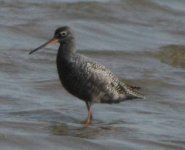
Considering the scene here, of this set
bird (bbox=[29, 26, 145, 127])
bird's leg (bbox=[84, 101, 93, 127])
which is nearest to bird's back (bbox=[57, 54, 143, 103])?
bird (bbox=[29, 26, 145, 127])

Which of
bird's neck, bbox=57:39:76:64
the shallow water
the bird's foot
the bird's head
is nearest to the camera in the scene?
the shallow water

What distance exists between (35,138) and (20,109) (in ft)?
5.19

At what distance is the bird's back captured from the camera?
11.2m

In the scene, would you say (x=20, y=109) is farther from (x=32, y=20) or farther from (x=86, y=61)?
(x=32, y=20)

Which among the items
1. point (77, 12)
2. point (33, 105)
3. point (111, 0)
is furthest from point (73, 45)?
point (111, 0)

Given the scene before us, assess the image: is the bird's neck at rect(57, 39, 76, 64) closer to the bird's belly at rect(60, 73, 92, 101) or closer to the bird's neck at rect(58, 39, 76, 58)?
the bird's neck at rect(58, 39, 76, 58)

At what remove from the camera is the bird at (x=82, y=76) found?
443 inches

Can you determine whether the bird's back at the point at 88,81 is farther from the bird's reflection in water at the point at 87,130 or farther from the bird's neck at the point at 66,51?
the bird's reflection in water at the point at 87,130

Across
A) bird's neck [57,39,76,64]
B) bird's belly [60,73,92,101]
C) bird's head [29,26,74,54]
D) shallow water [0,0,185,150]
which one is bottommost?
shallow water [0,0,185,150]

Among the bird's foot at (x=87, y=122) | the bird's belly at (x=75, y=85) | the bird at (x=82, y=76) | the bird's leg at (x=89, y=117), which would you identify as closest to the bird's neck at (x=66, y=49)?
the bird at (x=82, y=76)

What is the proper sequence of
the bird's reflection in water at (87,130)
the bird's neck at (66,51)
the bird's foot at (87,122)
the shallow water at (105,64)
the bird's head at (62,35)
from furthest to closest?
the bird's head at (62,35) → the bird's neck at (66,51) → the bird's foot at (87,122) → the bird's reflection in water at (87,130) → the shallow water at (105,64)

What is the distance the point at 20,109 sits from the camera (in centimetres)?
1152

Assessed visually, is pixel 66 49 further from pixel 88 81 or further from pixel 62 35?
pixel 88 81

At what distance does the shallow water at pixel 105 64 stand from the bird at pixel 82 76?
0.94 ft
